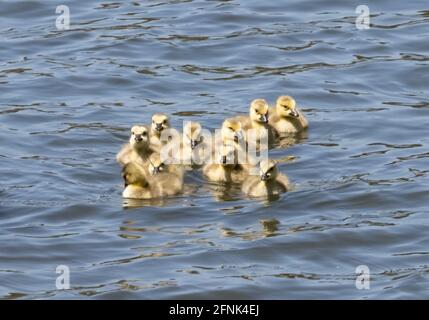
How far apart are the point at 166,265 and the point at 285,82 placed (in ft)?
16.2

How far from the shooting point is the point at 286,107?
13688mm

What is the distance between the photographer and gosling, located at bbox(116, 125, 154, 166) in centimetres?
A: 1267

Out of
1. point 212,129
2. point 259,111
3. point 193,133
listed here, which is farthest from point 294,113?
point 193,133

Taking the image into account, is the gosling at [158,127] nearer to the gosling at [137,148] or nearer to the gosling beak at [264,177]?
the gosling at [137,148]

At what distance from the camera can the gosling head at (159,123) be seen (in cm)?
1308

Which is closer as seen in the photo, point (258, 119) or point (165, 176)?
point (165, 176)

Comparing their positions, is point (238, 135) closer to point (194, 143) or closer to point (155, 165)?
point (194, 143)

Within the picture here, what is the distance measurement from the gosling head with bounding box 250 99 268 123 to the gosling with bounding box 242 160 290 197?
1382 millimetres

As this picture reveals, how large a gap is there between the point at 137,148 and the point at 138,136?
0.50ft

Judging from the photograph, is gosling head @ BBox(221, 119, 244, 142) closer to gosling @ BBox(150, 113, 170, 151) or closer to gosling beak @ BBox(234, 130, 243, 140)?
gosling beak @ BBox(234, 130, 243, 140)
